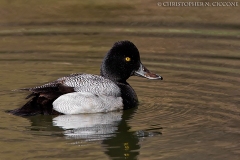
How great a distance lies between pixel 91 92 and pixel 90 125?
0.82 meters

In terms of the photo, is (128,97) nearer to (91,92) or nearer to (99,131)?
(91,92)

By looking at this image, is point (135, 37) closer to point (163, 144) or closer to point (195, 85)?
point (195, 85)

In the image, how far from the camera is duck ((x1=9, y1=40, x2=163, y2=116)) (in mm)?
10703

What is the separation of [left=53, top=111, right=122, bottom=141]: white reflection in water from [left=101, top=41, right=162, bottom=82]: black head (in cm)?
95

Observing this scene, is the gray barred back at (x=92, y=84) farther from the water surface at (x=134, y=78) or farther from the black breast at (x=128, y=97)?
the water surface at (x=134, y=78)

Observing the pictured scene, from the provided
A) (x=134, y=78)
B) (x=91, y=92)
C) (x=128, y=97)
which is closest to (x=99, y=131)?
(x=91, y=92)

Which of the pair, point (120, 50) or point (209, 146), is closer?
point (209, 146)

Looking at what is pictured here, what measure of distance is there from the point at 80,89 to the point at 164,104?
1324 millimetres

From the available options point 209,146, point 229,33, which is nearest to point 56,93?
point 209,146

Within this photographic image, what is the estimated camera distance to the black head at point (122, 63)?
1171cm

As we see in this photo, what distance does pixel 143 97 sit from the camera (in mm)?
11875

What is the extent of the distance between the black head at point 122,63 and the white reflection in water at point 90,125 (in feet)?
3.11

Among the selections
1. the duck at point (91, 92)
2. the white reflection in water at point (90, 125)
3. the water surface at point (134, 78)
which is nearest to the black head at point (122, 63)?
the duck at point (91, 92)

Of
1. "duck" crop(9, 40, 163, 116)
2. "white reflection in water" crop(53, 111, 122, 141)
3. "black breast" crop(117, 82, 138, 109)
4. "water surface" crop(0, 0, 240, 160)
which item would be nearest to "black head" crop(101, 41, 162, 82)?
"duck" crop(9, 40, 163, 116)
